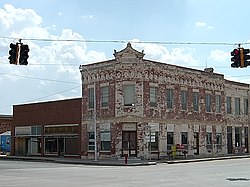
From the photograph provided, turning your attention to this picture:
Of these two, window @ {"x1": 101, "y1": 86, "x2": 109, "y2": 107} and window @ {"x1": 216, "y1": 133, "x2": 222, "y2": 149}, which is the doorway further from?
window @ {"x1": 216, "y1": 133, "x2": 222, "y2": 149}

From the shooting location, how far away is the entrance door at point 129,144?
43.4 m

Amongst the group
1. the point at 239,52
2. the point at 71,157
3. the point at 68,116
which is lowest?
the point at 71,157

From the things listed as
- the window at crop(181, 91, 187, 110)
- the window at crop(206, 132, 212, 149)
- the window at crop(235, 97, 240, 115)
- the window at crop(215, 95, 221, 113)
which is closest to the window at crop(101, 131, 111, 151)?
the window at crop(181, 91, 187, 110)

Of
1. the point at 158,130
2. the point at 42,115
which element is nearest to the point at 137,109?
the point at 158,130

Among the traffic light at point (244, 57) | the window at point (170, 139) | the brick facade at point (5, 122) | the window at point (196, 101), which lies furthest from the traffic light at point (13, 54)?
the brick facade at point (5, 122)

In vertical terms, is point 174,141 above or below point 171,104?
below

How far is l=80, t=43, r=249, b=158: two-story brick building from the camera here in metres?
43.6

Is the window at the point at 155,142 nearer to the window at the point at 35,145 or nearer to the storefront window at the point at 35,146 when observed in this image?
the window at the point at 35,145

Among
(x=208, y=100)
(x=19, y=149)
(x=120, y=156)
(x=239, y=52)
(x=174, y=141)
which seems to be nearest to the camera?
(x=239, y=52)

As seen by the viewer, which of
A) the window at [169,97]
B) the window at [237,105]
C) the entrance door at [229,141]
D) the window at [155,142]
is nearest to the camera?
the window at [155,142]

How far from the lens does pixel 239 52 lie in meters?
23.8

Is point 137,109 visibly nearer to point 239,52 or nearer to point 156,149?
point 156,149

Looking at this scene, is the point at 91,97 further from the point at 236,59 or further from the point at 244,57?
the point at 244,57

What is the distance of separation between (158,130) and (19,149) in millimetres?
20240
